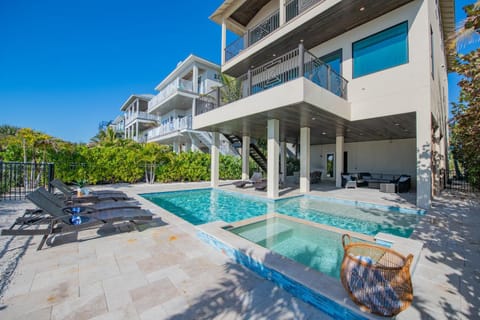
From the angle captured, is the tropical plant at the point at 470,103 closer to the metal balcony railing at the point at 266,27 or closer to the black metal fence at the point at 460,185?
the black metal fence at the point at 460,185

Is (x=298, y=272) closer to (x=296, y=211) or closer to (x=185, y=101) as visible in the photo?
(x=296, y=211)

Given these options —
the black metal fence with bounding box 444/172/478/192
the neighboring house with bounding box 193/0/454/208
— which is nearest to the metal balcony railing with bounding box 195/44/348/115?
the neighboring house with bounding box 193/0/454/208

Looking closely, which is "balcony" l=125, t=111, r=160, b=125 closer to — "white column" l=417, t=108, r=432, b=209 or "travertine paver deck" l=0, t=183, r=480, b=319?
"travertine paver deck" l=0, t=183, r=480, b=319

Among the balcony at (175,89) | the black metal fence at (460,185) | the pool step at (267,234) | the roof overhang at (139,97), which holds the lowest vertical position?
the pool step at (267,234)

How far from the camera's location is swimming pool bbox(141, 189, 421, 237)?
6.56 metres

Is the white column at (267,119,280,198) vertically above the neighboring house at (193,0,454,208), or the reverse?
the neighboring house at (193,0,454,208)

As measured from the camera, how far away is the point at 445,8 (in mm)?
11664

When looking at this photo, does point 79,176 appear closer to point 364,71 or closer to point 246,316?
point 246,316

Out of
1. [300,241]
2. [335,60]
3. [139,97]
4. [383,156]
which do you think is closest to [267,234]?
[300,241]

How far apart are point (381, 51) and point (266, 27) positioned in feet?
22.2

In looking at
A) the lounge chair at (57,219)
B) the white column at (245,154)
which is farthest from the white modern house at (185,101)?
the lounge chair at (57,219)

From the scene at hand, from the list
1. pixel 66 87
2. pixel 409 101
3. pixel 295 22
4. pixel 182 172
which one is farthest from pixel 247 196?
pixel 66 87

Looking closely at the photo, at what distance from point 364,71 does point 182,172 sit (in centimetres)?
1284

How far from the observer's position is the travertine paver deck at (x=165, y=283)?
2412 mm
